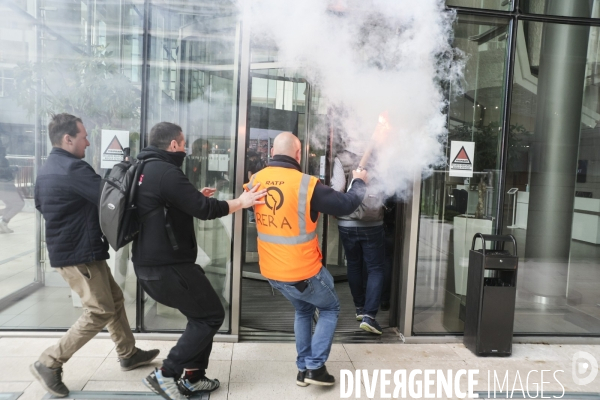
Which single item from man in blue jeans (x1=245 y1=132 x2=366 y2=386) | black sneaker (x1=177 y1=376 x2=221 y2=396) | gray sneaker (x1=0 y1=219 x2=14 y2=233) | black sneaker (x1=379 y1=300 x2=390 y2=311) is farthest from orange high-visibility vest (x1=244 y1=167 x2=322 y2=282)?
gray sneaker (x1=0 y1=219 x2=14 y2=233)

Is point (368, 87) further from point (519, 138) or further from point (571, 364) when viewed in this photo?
point (571, 364)

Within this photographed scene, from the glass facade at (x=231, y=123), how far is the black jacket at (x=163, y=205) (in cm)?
108

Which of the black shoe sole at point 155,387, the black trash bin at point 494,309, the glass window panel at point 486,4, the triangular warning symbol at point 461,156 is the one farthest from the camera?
the triangular warning symbol at point 461,156

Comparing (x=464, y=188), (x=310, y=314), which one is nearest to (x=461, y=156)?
(x=464, y=188)

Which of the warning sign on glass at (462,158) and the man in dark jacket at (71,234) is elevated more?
the warning sign on glass at (462,158)

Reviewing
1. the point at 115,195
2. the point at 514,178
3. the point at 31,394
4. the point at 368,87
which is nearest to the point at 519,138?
the point at 514,178

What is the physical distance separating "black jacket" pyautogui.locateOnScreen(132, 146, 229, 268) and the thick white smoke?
1.42 meters

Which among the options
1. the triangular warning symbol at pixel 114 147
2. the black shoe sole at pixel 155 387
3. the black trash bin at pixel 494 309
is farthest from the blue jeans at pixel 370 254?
the triangular warning symbol at pixel 114 147

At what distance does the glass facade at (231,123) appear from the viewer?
3.79 m

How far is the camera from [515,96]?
4301 millimetres

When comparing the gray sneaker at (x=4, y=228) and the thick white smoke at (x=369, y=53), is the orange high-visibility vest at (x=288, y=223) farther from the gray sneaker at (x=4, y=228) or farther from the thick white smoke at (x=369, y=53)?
the gray sneaker at (x=4, y=228)

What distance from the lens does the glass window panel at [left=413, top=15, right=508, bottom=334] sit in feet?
13.3

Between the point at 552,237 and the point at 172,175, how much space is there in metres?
4.35

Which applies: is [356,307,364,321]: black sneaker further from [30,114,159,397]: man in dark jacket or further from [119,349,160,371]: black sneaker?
[30,114,159,397]: man in dark jacket
